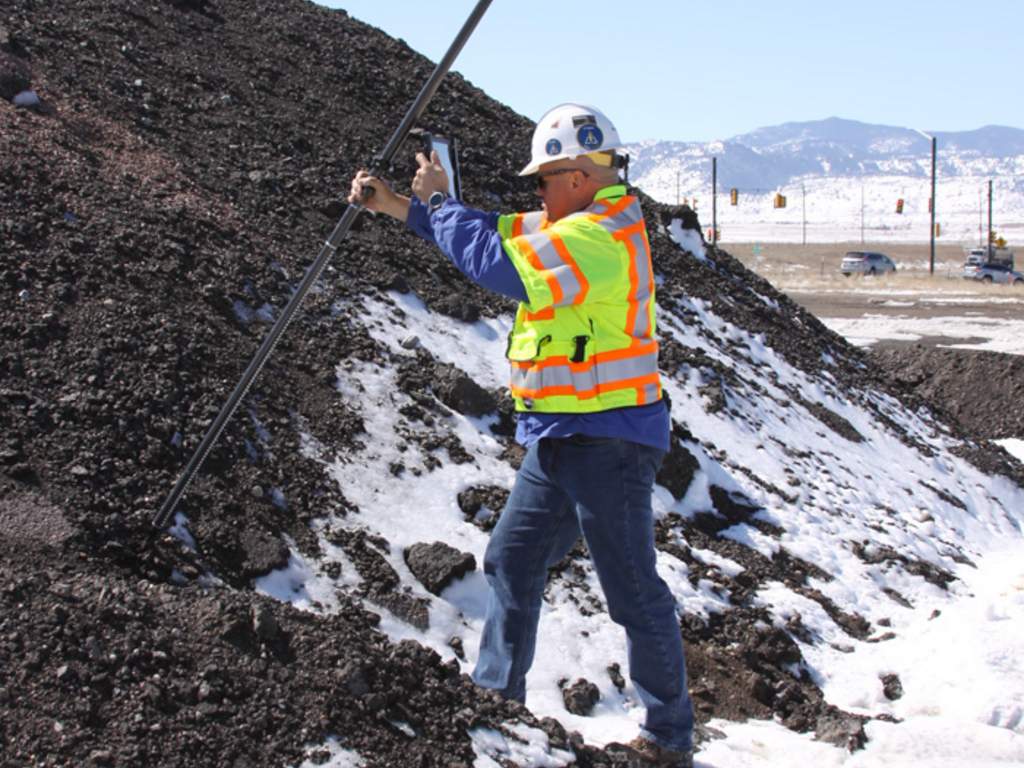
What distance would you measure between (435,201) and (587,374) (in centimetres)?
76

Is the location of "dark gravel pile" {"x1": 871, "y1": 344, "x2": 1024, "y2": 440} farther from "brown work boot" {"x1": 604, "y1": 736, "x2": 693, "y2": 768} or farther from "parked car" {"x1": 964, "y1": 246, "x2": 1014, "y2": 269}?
"parked car" {"x1": 964, "y1": 246, "x2": 1014, "y2": 269}

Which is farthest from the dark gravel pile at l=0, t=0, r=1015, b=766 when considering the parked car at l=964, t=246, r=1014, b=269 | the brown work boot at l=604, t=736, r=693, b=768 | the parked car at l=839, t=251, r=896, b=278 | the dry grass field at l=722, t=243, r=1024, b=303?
the parked car at l=839, t=251, r=896, b=278

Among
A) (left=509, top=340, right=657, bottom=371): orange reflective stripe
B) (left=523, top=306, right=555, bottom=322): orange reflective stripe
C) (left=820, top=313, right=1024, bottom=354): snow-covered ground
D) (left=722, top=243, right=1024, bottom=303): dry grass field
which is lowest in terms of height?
(left=820, top=313, right=1024, bottom=354): snow-covered ground

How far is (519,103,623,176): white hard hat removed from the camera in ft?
12.0

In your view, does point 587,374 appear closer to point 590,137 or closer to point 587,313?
point 587,313

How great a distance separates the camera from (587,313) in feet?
11.9

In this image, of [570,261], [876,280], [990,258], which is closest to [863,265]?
[990,258]

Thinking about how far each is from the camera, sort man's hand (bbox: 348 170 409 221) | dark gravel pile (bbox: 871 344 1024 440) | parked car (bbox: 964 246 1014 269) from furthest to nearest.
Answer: parked car (bbox: 964 246 1014 269), dark gravel pile (bbox: 871 344 1024 440), man's hand (bbox: 348 170 409 221)

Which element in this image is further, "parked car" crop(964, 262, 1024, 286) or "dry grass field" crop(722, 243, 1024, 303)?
"parked car" crop(964, 262, 1024, 286)

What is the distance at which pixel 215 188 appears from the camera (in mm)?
7422

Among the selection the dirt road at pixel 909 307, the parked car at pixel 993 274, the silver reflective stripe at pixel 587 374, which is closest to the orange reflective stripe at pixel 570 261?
the silver reflective stripe at pixel 587 374

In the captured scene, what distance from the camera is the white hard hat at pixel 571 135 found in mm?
3660

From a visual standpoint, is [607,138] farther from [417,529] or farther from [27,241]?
[27,241]

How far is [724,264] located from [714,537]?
585 cm
